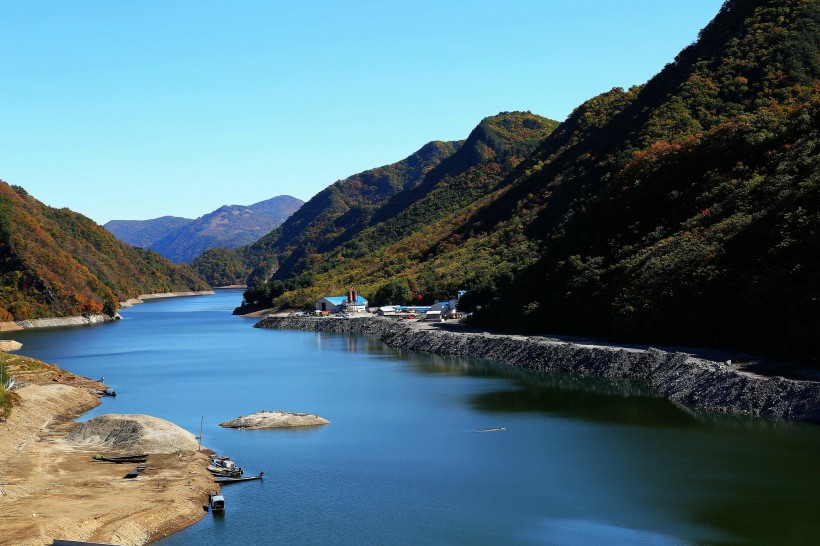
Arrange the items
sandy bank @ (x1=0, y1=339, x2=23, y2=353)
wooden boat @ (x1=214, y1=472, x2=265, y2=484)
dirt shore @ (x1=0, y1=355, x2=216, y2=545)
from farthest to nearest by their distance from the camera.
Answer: sandy bank @ (x1=0, y1=339, x2=23, y2=353) < wooden boat @ (x1=214, y1=472, x2=265, y2=484) < dirt shore @ (x1=0, y1=355, x2=216, y2=545)

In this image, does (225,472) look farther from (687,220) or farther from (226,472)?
(687,220)

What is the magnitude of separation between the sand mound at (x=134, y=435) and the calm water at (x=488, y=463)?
9.06 feet

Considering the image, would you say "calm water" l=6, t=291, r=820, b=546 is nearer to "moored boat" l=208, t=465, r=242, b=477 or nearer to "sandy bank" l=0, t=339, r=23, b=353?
"moored boat" l=208, t=465, r=242, b=477

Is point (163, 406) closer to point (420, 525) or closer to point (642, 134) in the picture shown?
point (420, 525)

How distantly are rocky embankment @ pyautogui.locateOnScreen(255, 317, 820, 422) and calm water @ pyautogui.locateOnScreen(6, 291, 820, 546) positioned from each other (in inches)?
75.7

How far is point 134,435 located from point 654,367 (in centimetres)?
4284

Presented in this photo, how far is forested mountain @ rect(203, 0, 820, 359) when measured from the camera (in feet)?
228

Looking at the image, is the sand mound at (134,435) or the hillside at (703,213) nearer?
the sand mound at (134,435)

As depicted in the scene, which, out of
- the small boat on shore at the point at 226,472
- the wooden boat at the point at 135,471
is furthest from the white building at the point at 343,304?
the small boat on shore at the point at 226,472

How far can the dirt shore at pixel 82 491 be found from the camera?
3428cm

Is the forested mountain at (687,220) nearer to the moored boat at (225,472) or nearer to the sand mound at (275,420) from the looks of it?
the sand mound at (275,420)

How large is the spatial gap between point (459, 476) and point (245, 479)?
37.1 ft

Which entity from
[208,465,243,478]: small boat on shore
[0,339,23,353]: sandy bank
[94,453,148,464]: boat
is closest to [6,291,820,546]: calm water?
[208,465,243,478]: small boat on shore

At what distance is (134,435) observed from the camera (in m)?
51.2
